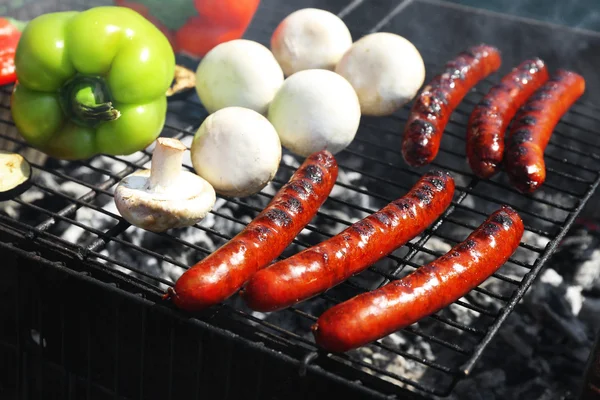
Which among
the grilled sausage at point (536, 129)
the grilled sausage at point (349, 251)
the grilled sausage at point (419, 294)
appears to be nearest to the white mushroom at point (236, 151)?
the grilled sausage at point (349, 251)

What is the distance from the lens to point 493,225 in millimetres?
2527

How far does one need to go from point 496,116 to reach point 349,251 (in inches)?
50.9

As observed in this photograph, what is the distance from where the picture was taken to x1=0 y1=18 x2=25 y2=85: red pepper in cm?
359

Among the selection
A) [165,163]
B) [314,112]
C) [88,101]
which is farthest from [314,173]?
[88,101]

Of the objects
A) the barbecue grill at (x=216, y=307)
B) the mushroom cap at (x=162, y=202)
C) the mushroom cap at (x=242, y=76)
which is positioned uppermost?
the mushroom cap at (x=242, y=76)

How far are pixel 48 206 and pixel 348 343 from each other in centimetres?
185

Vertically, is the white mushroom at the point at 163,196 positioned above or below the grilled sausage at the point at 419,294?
below

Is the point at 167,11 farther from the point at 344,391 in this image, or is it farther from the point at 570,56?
the point at 344,391

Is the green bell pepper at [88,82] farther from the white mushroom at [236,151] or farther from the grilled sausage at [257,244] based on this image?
the grilled sausage at [257,244]

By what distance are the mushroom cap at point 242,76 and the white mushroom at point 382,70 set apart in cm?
38

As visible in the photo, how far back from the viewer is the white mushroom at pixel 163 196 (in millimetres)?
2566

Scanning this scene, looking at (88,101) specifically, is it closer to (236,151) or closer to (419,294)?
(236,151)

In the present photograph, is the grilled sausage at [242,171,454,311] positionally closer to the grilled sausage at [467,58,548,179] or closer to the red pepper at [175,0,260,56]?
the grilled sausage at [467,58,548,179]

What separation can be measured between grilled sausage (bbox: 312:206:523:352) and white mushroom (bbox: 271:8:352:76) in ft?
4.51
